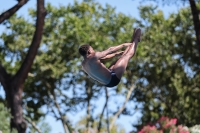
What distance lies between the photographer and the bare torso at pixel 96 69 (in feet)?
19.6

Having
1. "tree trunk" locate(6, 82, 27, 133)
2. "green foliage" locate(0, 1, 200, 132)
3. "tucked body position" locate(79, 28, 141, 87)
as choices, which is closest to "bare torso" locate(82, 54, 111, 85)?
"tucked body position" locate(79, 28, 141, 87)

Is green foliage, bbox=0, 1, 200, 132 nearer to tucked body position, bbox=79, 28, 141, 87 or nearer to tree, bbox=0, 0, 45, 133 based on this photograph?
tree, bbox=0, 0, 45, 133

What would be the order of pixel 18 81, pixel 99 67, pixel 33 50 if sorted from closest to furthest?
pixel 99 67 < pixel 18 81 < pixel 33 50

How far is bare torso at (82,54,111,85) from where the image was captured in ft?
19.6

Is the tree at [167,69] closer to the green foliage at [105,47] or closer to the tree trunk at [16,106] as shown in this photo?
the green foliage at [105,47]

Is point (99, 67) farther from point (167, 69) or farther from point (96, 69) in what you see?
point (167, 69)

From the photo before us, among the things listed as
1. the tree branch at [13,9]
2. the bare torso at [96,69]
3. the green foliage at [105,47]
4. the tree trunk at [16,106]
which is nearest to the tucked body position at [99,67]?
the bare torso at [96,69]

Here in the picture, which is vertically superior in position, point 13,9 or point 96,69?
Result: point 96,69

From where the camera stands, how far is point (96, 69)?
236 inches

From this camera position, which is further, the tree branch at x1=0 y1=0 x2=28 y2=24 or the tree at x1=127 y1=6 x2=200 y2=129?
the tree at x1=127 y1=6 x2=200 y2=129

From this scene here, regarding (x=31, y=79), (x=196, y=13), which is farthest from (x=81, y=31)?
(x=196, y=13)

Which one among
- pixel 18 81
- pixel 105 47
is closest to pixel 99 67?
pixel 18 81

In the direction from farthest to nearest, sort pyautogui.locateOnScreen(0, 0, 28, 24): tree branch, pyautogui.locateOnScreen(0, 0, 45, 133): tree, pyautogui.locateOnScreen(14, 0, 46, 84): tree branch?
pyautogui.locateOnScreen(14, 0, 46, 84): tree branch, pyautogui.locateOnScreen(0, 0, 28, 24): tree branch, pyautogui.locateOnScreen(0, 0, 45, 133): tree

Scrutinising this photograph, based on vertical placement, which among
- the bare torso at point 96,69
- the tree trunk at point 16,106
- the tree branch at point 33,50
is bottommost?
the tree trunk at point 16,106
